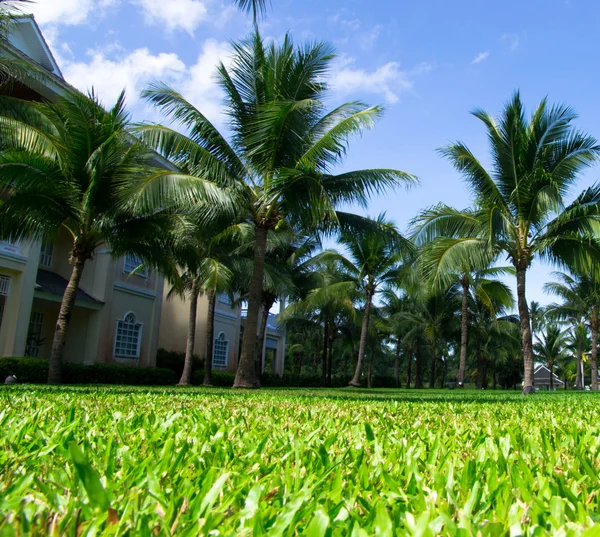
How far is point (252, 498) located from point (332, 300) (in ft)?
82.8

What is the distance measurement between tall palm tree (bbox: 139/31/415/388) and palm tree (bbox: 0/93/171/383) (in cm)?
101

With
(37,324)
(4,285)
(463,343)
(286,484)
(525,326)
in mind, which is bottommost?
(286,484)

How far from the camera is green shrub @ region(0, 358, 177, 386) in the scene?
15.0m

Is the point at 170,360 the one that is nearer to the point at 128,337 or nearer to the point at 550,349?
the point at 128,337

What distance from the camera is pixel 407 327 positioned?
122 feet

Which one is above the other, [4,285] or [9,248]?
[9,248]

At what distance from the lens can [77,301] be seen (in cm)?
1930

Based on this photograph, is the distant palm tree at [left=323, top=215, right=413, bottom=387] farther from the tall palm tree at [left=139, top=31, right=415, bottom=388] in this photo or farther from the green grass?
the green grass

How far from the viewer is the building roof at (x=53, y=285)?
1847 centimetres

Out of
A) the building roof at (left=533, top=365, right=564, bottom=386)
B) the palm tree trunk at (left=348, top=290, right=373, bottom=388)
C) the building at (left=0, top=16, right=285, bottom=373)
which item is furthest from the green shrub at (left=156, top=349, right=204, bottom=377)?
the building roof at (left=533, top=365, right=564, bottom=386)

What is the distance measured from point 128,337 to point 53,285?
423 cm

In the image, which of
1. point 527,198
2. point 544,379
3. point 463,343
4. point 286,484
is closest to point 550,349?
point 544,379

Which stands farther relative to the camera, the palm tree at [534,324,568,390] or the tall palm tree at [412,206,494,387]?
the palm tree at [534,324,568,390]

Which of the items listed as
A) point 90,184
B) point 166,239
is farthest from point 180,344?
point 90,184
